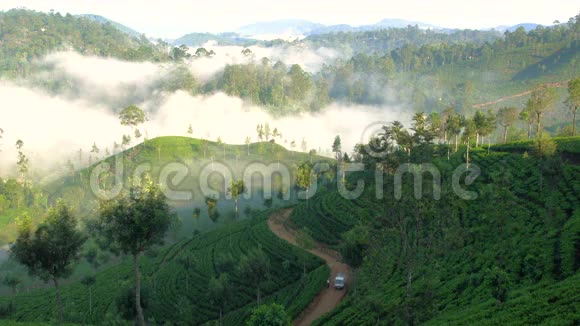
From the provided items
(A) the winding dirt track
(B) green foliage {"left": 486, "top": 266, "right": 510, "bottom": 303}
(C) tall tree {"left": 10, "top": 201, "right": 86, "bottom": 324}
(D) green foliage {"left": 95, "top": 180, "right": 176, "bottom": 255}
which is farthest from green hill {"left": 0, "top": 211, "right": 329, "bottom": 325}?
(B) green foliage {"left": 486, "top": 266, "right": 510, "bottom": 303}

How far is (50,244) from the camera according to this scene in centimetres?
2873

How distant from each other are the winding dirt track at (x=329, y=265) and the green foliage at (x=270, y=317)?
30.1 feet

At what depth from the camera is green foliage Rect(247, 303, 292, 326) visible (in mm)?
27516

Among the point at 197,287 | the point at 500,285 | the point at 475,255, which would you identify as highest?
the point at 500,285

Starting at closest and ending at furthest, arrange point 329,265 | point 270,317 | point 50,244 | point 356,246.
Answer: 1. point 270,317
2. point 50,244
3. point 356,246
4. point 329,265

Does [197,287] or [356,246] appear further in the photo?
[197,287]

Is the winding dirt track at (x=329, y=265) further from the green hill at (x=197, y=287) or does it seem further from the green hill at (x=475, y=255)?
the green hill at (x=475, y=255)

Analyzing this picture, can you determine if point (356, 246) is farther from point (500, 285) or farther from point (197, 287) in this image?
point (197, 287)

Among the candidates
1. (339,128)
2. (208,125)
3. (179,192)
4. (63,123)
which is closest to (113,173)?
(179,192)

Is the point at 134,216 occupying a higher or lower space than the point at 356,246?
higher

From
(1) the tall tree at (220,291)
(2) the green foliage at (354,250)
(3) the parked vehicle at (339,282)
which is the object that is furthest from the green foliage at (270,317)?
(3) the parked vehicle at (339,282)

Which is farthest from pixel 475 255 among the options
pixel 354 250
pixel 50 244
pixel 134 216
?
pixel 50 244

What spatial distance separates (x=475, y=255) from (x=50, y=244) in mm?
33033

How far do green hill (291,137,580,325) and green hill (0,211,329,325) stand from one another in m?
8.75
